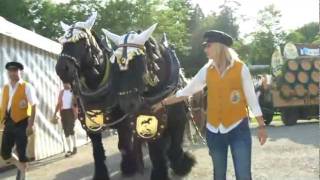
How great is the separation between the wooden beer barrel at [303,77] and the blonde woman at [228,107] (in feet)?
43.7

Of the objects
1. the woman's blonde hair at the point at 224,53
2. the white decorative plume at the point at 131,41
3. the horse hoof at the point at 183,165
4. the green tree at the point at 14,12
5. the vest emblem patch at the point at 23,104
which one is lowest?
the horse hoof at the point at 183,165

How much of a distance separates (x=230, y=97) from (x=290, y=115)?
45.2 ft

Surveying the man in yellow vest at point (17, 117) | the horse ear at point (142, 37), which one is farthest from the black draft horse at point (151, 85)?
the man in yellow vest at point (17, 117)

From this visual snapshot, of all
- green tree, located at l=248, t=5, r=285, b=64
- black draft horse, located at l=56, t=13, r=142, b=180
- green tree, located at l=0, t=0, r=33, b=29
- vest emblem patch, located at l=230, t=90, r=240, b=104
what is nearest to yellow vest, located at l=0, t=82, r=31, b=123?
black draft horse, located at l=56, t=13, r=142, b=180

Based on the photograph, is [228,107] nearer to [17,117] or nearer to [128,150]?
[128,150]

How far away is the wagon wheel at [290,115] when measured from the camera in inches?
714

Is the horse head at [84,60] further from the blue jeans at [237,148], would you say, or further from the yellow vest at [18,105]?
the blue jeans at [237,148]

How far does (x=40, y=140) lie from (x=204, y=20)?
42.7 meters

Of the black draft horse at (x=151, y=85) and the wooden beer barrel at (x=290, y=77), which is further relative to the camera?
the wooden beer barrel at (x=290, y=77)

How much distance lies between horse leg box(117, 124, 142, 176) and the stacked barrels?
10.6m

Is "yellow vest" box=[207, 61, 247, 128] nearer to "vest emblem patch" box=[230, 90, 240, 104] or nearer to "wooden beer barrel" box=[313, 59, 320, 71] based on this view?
"vest emblem patch" box=[230, 90, 240, 104]

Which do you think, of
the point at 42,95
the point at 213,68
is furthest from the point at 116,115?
the point at 42,95

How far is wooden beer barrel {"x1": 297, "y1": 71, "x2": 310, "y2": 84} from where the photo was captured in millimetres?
17781

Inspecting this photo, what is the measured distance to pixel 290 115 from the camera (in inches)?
715
